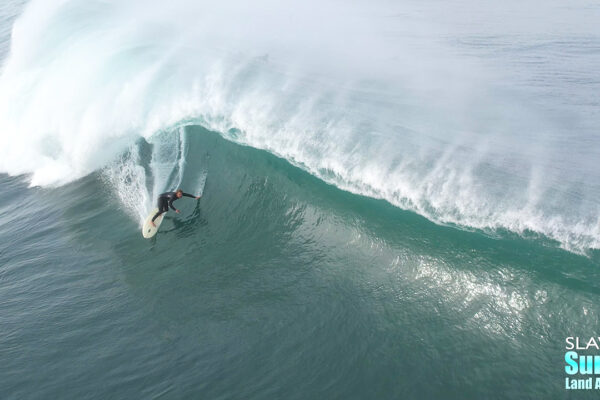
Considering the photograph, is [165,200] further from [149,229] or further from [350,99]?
[350,99]

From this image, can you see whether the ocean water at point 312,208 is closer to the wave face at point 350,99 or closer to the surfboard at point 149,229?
the wave face at point 350,99

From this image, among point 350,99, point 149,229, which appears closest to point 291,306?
point 149,229

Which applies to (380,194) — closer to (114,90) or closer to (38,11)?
(114,90)

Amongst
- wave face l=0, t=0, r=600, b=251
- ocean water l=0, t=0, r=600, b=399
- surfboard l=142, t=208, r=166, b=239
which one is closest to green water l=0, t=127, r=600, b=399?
ocean water l=0, t=0, r=600, b=399

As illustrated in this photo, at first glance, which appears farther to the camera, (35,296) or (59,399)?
(35,296)

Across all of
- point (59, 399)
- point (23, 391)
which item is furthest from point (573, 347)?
point (23, 391)

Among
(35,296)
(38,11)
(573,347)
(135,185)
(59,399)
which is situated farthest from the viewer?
(38,11)
